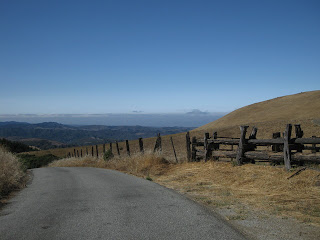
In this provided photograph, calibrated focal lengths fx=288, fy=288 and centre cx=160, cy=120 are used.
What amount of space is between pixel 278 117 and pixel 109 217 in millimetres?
58857

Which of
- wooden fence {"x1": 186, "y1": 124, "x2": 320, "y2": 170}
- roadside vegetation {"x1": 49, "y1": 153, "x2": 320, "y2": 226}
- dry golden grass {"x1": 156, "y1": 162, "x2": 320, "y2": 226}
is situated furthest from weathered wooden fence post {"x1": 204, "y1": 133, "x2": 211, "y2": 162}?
dry golden grass {"x1": 156, "y1": 162, "x2": 320, "y2": 226}

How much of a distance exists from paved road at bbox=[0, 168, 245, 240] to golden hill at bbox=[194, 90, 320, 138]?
34509mm

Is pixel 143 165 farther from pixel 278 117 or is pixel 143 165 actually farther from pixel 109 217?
pixel 278 117

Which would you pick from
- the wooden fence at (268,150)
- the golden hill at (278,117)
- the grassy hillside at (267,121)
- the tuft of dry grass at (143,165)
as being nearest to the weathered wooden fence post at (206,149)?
the wooden fence at (268,150)

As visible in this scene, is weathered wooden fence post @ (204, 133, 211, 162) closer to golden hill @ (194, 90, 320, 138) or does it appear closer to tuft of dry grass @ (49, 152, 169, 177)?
tuft of dry grass @ (49, 152, 169, 177)

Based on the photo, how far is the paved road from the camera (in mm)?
5008

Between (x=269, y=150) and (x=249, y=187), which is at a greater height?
(x=269, y=150)

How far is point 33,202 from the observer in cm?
779

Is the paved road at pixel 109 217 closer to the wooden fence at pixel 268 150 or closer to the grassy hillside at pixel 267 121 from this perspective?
the wooden fence at pixel 268 150

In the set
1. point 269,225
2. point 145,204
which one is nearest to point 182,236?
point 269,225

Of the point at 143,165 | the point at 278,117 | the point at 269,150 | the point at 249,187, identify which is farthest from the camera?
the point at 278,117

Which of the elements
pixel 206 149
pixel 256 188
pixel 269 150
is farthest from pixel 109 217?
pixel 206 149

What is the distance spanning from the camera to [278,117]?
5909 cm

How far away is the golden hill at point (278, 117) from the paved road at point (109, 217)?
3451 cm
